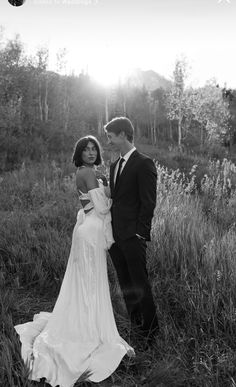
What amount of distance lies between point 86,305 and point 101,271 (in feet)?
1.20

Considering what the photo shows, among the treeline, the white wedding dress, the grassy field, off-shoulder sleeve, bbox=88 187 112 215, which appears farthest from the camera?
the treeline

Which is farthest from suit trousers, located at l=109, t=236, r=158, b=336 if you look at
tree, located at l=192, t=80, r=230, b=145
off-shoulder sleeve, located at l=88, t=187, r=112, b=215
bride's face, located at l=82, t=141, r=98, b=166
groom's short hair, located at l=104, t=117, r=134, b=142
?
tree, located at l=192, t=80, r=230, b=145

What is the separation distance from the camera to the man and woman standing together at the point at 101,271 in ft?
10.2

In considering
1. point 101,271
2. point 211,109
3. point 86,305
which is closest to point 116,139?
point 101,271

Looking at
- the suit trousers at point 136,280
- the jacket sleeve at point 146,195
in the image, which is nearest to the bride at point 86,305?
the suit trousers at point 136,280

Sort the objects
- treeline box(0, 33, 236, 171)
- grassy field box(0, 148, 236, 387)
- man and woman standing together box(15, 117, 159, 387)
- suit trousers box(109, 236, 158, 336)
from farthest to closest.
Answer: treeline box(0, 33, 236, 171)
suit trousers box(109, 236, 158, 336)
man and woman standing together box(15, 117, 159, 387)
grassy field box(0, 148, 236, 387)

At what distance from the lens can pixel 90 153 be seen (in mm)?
3426

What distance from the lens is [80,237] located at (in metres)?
3.45

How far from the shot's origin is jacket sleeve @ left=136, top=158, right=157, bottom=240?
10.2ft

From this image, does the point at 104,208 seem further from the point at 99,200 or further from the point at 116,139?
the point at 116,139

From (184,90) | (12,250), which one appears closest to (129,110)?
(184,90)

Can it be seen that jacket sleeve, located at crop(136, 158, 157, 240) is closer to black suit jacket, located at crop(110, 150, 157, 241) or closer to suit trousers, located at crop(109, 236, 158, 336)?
black suit jacket, located at crop(110, 150, 157, 241)

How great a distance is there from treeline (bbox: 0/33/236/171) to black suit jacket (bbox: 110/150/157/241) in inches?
425

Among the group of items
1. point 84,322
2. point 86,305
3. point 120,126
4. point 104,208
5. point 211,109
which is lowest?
point 84,322
